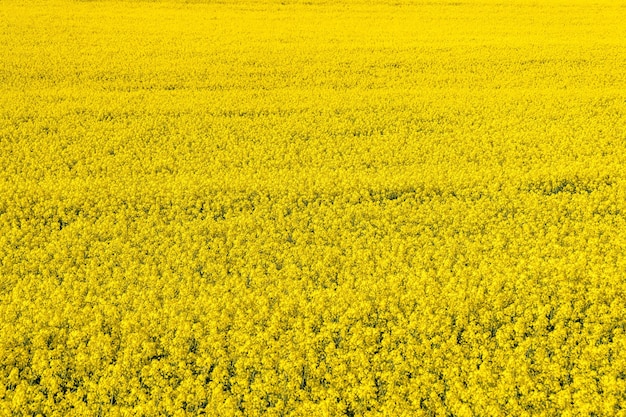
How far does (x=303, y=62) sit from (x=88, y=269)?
11.7 m

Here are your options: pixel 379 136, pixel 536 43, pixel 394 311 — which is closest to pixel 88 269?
pixel 394 311

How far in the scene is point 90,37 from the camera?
19203mm

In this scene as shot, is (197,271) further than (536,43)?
No

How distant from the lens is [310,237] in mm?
8180

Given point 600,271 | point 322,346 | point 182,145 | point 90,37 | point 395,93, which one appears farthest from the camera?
point 90,37

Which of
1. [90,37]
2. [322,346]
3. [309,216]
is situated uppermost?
[90,37]

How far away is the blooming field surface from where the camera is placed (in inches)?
220

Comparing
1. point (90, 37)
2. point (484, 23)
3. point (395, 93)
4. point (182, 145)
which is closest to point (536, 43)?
point (484, 23)

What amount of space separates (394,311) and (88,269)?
423cm

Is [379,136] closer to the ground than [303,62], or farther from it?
closer to the ground

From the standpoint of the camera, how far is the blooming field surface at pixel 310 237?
5594mm

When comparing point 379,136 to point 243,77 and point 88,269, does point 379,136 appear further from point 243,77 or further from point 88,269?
point 88,269

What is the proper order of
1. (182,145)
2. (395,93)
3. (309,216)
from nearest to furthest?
(309,216)
(182,145)
(395,93)

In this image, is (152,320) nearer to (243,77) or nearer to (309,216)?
(309,216)
